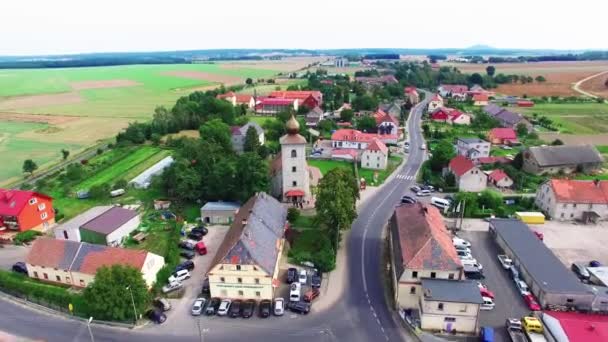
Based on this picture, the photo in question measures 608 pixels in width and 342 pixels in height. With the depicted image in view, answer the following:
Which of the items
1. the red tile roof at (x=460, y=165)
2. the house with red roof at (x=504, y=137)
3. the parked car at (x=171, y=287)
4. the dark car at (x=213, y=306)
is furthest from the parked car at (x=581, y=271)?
the house with red roof at (x=504, y=137)

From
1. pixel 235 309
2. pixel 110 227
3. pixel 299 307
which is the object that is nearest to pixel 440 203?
pixel 299 307

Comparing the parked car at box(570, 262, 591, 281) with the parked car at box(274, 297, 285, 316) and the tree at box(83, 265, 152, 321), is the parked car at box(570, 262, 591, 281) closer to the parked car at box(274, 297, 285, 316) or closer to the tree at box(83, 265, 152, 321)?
the parked car at box(274, 297, 285, 316)

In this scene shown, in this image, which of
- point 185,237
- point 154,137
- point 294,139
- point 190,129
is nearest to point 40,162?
point 154,137

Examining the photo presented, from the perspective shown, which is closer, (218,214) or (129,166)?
(218,214)

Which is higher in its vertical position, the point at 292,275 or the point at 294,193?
the point at 294,193

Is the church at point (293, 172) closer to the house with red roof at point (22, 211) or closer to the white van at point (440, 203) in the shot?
the white van at point (440, 203)

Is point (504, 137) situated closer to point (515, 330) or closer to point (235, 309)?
point (515, 330)

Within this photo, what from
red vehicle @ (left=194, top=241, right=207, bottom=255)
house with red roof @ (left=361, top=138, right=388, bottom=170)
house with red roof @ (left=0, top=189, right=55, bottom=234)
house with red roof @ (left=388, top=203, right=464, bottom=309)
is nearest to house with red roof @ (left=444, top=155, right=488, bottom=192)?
house with red roof @ (left=361, top=138, right=388, bottom=170)
